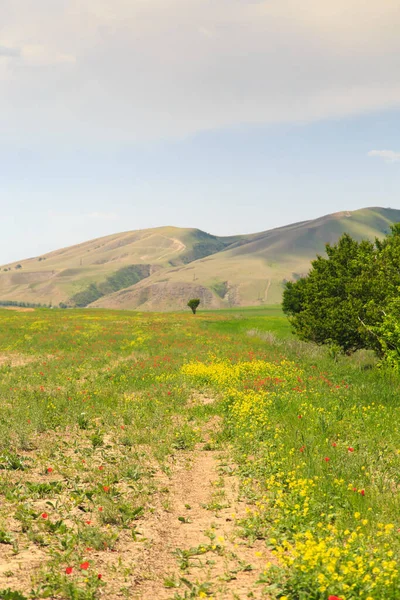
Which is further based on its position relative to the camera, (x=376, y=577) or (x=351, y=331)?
(x=351, y=331)

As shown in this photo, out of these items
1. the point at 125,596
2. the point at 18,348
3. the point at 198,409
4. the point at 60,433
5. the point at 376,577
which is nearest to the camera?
the point at 376,577

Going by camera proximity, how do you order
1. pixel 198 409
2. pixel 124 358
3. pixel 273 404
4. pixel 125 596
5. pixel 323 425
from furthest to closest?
1. pixel 124 358
2. pixel 198 409
3. pixel 273 404
4. pixel 323 425
5. pixel 125 596

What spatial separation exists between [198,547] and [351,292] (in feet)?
78.6

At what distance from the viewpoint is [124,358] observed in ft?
96.2

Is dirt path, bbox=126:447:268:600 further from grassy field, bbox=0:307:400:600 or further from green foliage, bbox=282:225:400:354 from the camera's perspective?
green foliage, bbox=282:225:400:354

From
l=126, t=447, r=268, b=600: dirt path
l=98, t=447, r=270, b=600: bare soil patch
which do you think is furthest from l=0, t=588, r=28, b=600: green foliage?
l=126, t=447, r=268, b=600: dirt path

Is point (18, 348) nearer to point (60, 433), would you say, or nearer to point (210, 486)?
point (60, 433)

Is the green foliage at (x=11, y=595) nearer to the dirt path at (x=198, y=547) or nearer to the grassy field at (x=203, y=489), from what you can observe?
the grassy field at (x=203, y=489)

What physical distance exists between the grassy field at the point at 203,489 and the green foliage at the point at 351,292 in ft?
15.8

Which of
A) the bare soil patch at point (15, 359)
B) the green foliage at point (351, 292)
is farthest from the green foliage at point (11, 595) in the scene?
the bare soil patch at point (15, 359)

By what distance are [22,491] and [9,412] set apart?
6.34m

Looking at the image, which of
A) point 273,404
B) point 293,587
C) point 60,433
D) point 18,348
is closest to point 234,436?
point 273,404

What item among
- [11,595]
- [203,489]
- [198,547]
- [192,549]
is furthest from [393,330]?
[11,595]

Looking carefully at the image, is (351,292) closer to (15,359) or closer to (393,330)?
(393,330)
